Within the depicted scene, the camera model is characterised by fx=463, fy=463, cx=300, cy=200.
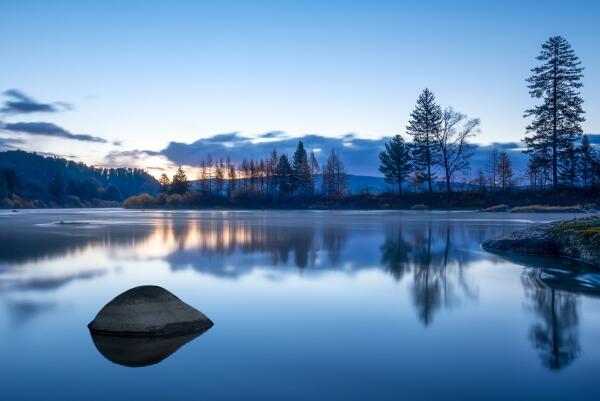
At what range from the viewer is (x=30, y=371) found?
4.82 metres

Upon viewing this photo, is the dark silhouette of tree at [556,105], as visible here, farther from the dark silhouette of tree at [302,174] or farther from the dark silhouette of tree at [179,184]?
the dark silhouette of tree at [179,184]

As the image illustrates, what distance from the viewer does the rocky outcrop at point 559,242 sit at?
39.5 feet

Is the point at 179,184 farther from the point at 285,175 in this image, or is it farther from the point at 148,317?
the point at 148,317

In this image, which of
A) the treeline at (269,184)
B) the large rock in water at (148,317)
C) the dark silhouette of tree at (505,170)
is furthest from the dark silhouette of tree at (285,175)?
the large rock in water at (148,317)

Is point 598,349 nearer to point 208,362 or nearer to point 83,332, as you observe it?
point 208,362

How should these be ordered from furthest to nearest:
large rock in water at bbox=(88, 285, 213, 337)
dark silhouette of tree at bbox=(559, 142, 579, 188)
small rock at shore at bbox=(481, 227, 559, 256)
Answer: dark silhouette of tree at bbox=(559, 142, 579, 188) → small rock at shore at bbox=(481, 227, 559, 256) → large rock in water at bbox=(88, 285, 213, 337)

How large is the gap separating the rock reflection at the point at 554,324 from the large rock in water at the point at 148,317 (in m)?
4.30

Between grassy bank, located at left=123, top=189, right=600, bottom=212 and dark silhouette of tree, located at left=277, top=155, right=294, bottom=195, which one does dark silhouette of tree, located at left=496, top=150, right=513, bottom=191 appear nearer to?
grassy bank, located at left=123, top=189, right=600, bottom=212

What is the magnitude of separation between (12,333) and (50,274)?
212 inches

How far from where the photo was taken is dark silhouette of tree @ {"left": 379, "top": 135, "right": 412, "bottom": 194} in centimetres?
7631

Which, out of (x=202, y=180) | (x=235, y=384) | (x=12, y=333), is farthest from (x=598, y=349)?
(x=202, y=180)

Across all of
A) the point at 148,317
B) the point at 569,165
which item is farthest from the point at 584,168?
the point at 148,317

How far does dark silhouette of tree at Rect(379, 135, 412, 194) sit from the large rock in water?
7147 centimetres

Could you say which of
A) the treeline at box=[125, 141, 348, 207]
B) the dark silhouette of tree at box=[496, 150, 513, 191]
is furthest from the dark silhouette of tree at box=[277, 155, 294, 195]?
the dark silhouette of tree at box=[496, 150, 513, 191]
